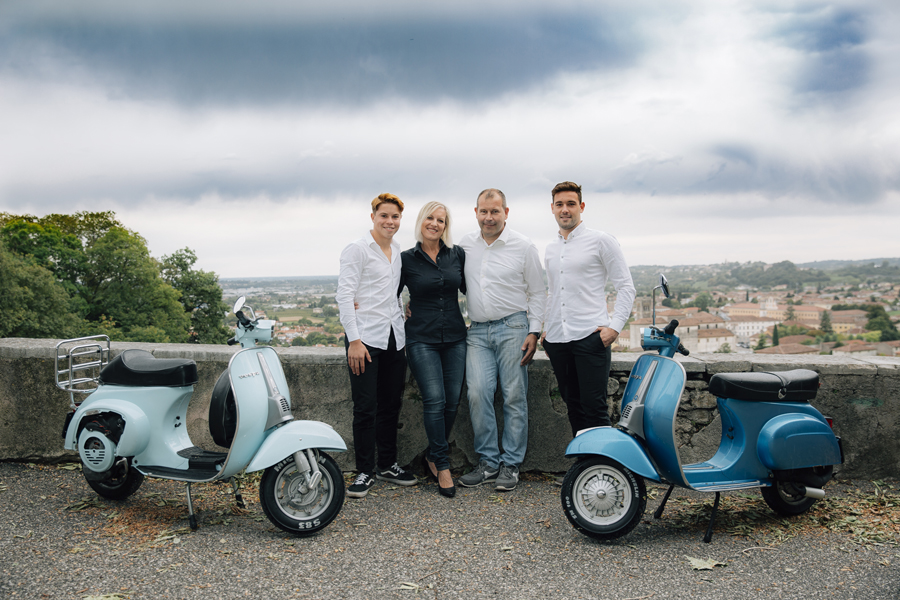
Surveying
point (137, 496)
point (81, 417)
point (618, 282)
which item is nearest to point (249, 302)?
point (81, 417)

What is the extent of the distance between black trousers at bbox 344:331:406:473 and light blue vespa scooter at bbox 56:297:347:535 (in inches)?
18.5

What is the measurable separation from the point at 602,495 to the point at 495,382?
1.09m

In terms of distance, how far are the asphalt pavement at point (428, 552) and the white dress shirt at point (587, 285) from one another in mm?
1116

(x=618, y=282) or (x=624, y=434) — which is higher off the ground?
(x=618, y=282)

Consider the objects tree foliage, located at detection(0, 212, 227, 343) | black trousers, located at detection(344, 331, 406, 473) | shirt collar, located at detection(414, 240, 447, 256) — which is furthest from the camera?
tree foliage, located at detection(0, 212, 227, 343)

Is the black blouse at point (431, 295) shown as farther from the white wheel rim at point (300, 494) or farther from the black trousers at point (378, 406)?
the white wheel rim at point (300, 494)

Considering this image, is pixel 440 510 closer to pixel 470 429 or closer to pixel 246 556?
pixel 470 429

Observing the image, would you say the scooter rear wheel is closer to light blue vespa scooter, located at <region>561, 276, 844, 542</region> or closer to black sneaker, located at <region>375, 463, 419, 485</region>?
black sneaker, located at <region>375, 463, 419, 485</region>

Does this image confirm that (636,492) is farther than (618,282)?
No

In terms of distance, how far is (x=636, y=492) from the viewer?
305 cm

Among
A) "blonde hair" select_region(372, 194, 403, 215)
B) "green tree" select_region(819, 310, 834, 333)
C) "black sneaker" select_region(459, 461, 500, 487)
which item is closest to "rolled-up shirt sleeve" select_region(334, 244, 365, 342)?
"blonde hair" select_region(372, 194, 403, 215)

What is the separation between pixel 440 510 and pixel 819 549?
78.7 inches

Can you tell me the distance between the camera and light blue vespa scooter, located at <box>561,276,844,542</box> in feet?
10.0

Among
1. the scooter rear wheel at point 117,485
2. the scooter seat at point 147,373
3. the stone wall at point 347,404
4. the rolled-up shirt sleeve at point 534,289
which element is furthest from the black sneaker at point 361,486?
the rolled-up shirt sleeve at point 534,289
